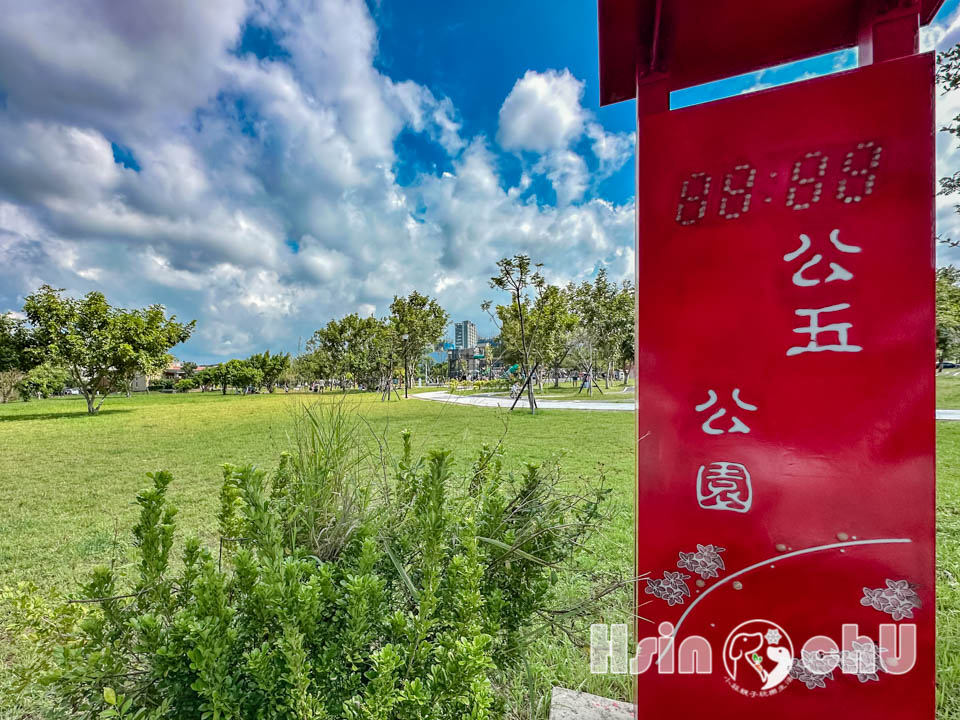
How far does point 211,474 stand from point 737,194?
4.72m

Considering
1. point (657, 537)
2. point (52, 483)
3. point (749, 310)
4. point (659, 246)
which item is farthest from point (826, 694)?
point (52, 483)

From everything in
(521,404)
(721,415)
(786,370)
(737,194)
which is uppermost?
(737,194)

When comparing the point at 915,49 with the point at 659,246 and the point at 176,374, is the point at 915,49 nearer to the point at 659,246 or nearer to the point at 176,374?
the point at 659,246

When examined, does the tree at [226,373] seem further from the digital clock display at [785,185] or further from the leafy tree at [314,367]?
the digital clock display at [785,185]

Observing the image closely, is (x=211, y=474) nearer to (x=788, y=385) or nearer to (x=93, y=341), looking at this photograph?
(x=788, y=385)

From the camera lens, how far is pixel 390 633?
752 mm

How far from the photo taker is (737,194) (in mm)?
1010

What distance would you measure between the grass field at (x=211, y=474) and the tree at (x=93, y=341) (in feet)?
6.35

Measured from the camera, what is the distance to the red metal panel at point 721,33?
3.30 ft

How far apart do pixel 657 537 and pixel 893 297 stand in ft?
2.62

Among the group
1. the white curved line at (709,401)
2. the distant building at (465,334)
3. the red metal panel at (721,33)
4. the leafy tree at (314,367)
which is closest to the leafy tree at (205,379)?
the distant building at (465,334)

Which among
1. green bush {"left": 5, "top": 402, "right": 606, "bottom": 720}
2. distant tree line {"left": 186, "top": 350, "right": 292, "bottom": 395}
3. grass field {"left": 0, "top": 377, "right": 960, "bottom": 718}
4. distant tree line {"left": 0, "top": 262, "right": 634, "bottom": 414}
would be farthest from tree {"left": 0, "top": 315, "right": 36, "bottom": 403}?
green bush {"left": 5, "top": 402, "right": 606, "bottom": 720}

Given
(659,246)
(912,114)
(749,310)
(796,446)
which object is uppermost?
(912,114)

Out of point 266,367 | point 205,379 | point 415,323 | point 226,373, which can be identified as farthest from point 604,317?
point 205,379
